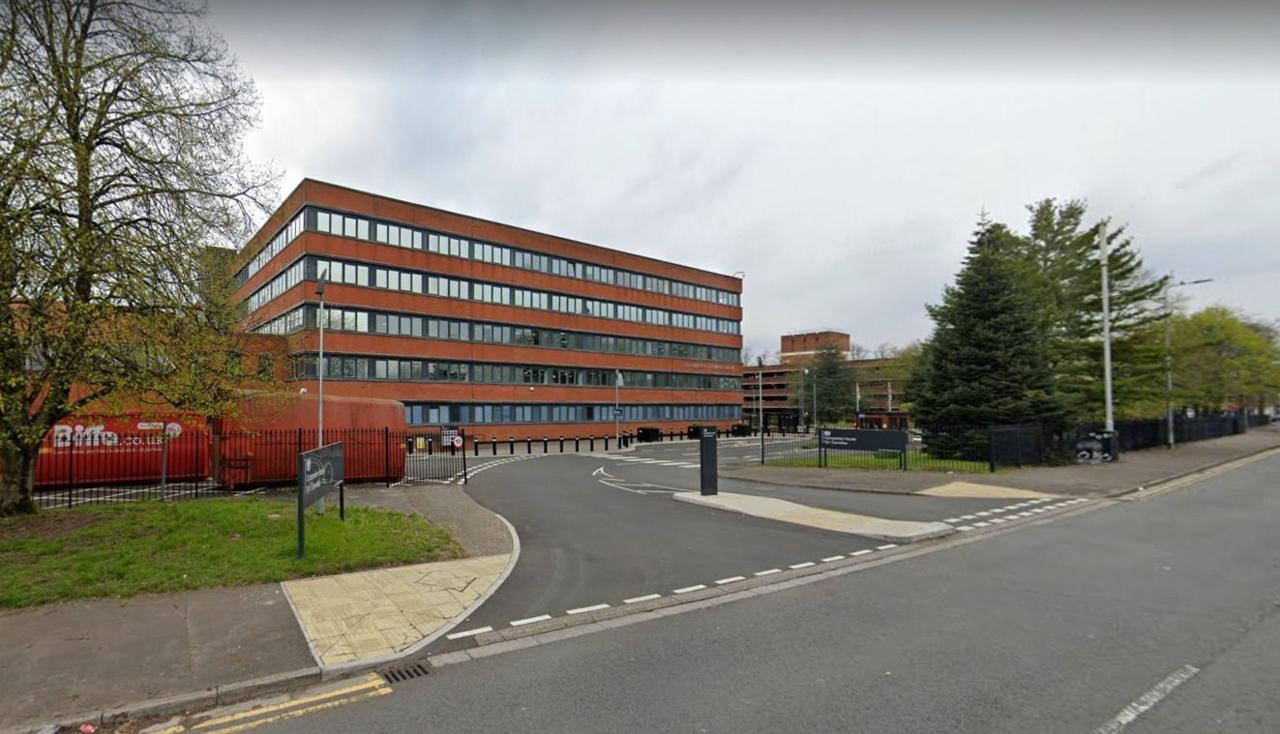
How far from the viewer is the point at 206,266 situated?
11164 millimetres

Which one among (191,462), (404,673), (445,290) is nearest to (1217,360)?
(404,673)

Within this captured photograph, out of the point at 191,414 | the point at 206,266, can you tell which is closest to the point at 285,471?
the point at 191,414

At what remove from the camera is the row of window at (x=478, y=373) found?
38.0 meters

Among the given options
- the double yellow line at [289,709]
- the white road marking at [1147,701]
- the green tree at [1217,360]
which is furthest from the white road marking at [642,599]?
the green tree at [1217,360]

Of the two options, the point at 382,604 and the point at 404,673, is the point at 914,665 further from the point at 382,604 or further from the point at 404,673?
the point at 382,604

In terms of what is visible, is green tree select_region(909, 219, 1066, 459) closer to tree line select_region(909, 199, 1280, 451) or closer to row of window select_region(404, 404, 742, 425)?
tree line select_region(909, 199, 1280, 451)

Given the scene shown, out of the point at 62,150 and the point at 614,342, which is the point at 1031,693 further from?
the point at 614,342

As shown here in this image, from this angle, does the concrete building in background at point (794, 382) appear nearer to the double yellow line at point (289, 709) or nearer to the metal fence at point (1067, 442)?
the metal fence at point (1067, 442)

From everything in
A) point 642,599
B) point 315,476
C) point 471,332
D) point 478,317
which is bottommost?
point 642,599

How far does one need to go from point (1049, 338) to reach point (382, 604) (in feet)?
97.1

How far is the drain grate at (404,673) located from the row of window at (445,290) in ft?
95.2

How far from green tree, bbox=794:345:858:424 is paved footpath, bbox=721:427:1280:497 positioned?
59.2m

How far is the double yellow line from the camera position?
13.5 feet

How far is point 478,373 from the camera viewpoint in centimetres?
4525
